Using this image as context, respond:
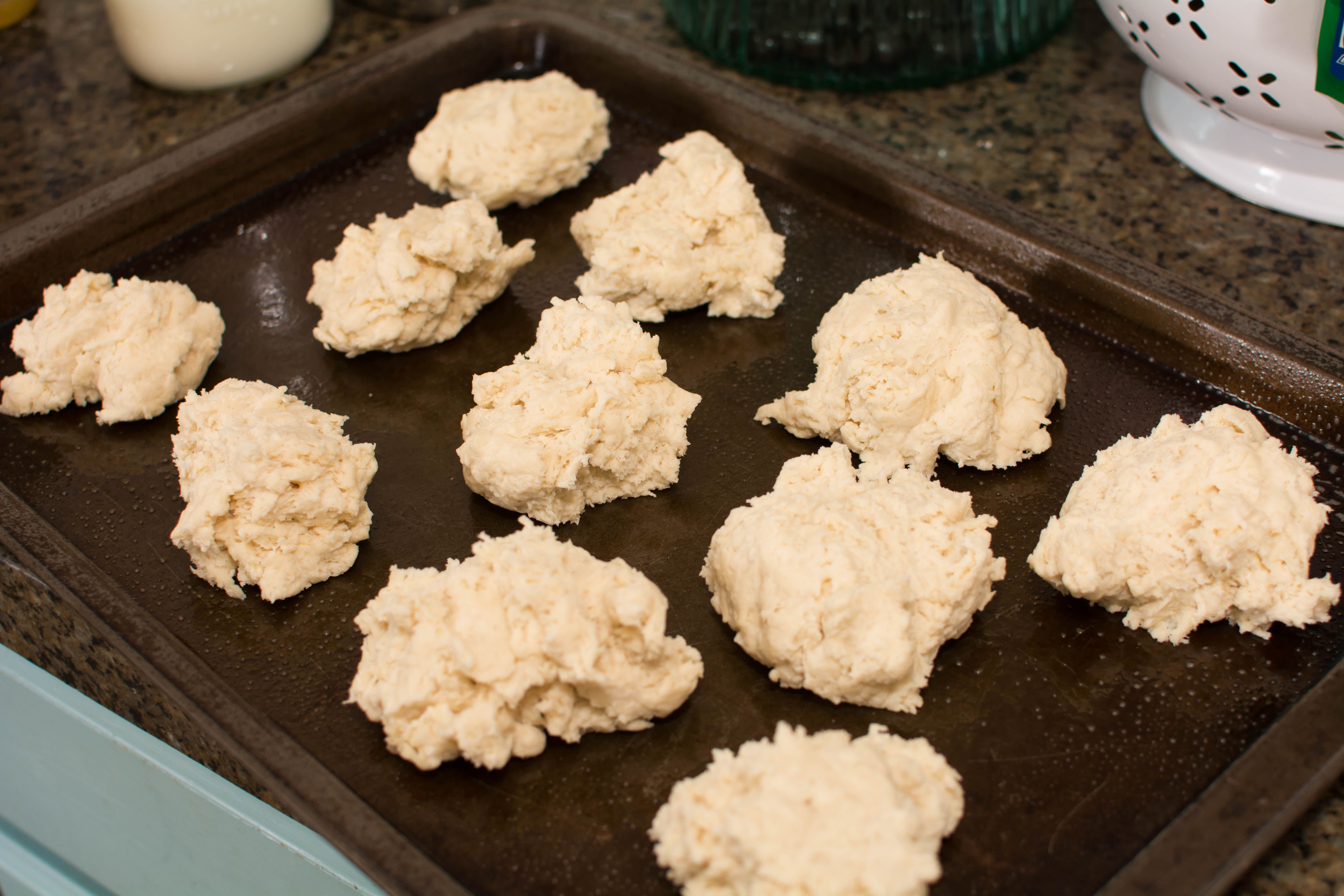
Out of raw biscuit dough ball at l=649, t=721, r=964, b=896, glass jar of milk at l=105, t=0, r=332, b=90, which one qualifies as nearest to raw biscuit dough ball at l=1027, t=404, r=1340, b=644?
raw biscuit dough ball at l=649, t=721, r=964, b=896

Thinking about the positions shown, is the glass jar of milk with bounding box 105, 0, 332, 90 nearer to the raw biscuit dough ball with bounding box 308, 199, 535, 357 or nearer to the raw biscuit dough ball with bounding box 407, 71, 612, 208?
the raw biscuit dough ball with bounding box 407, 71, 612, 208

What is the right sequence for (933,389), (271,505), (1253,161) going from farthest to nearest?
(1253,161)
(933,389)
(271,505)

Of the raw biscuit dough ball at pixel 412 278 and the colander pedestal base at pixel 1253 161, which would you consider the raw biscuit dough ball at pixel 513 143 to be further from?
the colander pedestal base at pixel 1253 161

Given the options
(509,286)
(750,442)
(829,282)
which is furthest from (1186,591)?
(509,286)

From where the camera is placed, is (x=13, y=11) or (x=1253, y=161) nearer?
(x=1253, y=161)

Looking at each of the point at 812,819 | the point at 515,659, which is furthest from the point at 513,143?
the point at 812,819

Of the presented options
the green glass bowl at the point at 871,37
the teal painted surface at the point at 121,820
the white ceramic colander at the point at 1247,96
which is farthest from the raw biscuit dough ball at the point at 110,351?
the white ceramic colander at the point at 1247,96

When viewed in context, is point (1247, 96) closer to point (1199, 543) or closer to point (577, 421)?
point (1199, 543)

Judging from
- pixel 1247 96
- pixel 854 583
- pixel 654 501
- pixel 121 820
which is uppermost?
pixel 1247 96
